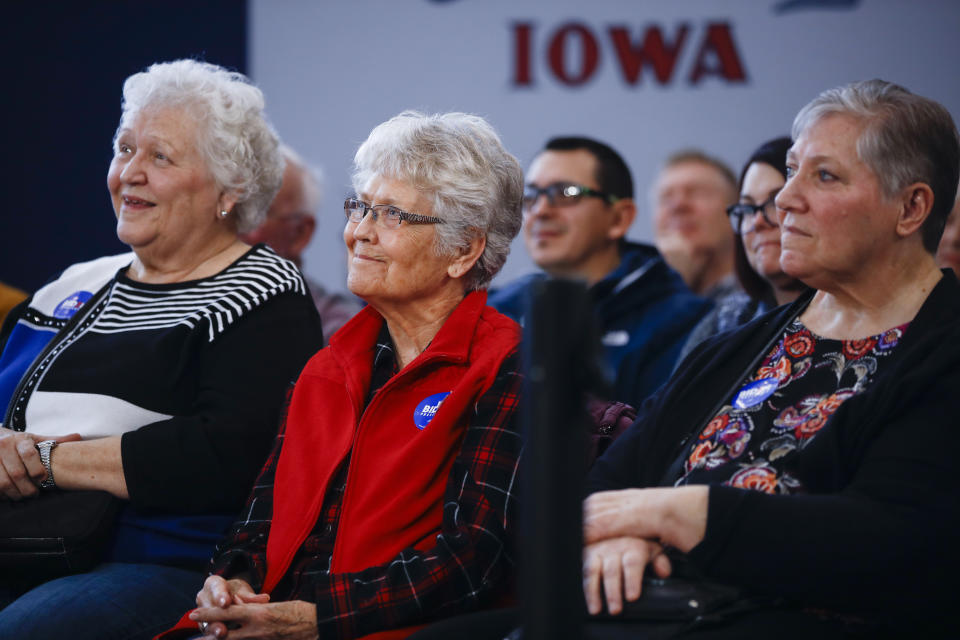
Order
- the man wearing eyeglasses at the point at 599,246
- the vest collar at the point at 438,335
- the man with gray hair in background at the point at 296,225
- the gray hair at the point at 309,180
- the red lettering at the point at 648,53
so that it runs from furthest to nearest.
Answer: the red lettering at the point at 648,53 < the gray hair at the point at 309,180 < the man with gray hair in background at the point at 296,225 < the man wearing eyeglasses at the point at 599,246 < the vest collar at the point at 438,335

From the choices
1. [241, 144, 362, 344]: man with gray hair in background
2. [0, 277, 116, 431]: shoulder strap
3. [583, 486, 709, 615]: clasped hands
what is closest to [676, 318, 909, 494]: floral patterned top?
[583, 486, 709, 615]: clasped hands

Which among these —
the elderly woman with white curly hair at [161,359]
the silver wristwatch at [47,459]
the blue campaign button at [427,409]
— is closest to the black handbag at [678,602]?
the blue campaign button at [427,409]

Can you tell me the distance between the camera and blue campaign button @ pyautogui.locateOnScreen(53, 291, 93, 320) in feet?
8.27

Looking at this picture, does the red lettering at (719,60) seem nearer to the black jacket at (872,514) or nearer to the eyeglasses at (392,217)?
the eyeglasses at (392,217)

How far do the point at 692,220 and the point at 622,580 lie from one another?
3.82 metres

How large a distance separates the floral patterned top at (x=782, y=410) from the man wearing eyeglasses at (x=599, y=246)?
1.69 meters

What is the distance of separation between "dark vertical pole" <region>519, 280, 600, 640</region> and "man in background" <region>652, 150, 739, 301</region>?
4044 millimetres

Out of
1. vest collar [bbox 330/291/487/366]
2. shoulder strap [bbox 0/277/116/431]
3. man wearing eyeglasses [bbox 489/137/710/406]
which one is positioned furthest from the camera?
man wearing eyeglasses [bbox 489/137/710/406]

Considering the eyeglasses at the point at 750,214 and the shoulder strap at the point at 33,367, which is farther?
the eyeglasses at the point at 750,214

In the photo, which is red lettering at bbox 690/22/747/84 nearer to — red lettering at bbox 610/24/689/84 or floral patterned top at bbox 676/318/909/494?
red lettering at bbox 610/24/689/84

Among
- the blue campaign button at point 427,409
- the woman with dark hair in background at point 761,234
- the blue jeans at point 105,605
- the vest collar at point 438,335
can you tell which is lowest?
the blue jeans at point 105,605

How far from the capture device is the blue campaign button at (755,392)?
184 centimetres

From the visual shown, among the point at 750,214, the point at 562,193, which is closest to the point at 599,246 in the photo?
the point at 562,193

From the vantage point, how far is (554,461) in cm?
104
